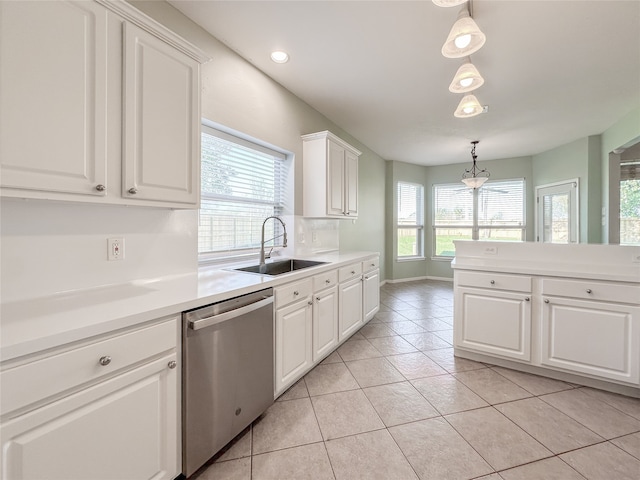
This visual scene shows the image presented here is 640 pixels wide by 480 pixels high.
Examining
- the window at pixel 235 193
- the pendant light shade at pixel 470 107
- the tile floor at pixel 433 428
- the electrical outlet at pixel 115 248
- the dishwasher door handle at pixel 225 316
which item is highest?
the pendant light shade at pixel 470 107

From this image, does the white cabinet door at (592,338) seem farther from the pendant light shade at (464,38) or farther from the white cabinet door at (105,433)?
the white cabinet door at (105,433)

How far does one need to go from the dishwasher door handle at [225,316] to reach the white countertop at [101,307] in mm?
75

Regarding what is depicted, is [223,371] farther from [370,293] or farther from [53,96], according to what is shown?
[370,293]

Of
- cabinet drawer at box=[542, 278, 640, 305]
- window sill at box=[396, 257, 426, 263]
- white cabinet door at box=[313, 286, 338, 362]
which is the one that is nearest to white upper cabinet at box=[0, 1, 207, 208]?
white cabinet door at box=[313, 286, 338, 362]

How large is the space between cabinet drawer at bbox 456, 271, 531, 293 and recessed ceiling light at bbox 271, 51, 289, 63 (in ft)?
8.11

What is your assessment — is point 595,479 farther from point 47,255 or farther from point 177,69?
point 177,69

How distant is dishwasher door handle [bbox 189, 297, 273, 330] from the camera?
1.30 meters

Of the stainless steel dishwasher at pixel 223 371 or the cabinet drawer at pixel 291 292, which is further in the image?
the cabinet drawer at pixel 291 292

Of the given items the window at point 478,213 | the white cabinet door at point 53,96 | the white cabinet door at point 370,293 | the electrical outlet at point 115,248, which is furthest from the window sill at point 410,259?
the white cabinet door at point 53,96

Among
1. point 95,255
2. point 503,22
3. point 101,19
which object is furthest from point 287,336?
point 503,22

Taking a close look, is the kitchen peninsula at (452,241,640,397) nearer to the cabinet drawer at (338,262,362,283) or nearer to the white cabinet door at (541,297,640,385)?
the white cabinet door at (541,297,640,385)

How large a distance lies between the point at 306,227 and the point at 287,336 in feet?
5.27

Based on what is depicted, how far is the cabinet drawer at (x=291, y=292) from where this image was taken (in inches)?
74.4

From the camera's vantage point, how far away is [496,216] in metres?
6.25
